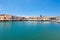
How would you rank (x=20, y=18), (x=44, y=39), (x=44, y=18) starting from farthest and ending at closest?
(x=44, y=18) < (x=20, y=18) < (x=44, y=39)

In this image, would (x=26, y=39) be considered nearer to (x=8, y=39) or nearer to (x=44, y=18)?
(x=8, y=39)

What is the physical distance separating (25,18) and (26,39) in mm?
37348

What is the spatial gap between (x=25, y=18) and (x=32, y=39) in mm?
37345

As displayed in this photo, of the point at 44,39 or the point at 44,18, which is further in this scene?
the point at 44,18

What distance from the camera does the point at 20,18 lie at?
39.4 m

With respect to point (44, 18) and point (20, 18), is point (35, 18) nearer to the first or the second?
point (44, 18)

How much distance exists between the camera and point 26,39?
192 inches

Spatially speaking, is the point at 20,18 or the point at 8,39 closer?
the point at 8,39

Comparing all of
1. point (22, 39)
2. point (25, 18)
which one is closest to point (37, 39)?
point (22, 39)

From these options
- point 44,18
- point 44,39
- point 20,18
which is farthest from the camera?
point 44,18

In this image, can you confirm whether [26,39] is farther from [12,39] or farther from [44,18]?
[44,18]

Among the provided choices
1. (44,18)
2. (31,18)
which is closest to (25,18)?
(31,18)

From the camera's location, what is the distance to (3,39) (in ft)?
16.1

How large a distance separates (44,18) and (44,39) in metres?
37.5
